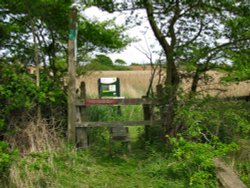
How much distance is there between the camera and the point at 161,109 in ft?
20.0

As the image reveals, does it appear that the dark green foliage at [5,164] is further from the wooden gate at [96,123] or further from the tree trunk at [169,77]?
the tree trunk at [169,77]

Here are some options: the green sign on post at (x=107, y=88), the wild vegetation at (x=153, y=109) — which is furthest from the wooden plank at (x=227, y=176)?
the green sign on post at (x=107, y=88)

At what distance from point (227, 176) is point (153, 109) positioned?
2242 mm

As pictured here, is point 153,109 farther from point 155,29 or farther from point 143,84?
point 143,84

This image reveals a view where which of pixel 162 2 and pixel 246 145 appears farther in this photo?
pixel 162 2

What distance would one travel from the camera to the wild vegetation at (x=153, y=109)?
457cm

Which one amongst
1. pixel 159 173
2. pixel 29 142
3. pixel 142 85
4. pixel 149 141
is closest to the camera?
pixel 159 173

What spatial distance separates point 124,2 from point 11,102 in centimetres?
282

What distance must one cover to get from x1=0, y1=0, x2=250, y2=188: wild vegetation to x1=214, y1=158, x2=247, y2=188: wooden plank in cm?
11

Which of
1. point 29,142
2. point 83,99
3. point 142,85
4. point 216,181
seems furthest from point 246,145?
point 142,85

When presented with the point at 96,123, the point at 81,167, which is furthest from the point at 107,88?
the point at 81,167

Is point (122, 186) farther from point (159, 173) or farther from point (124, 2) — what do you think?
point (124, 2)

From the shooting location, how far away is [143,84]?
13188mm

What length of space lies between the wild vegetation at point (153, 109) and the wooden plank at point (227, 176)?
113mm
